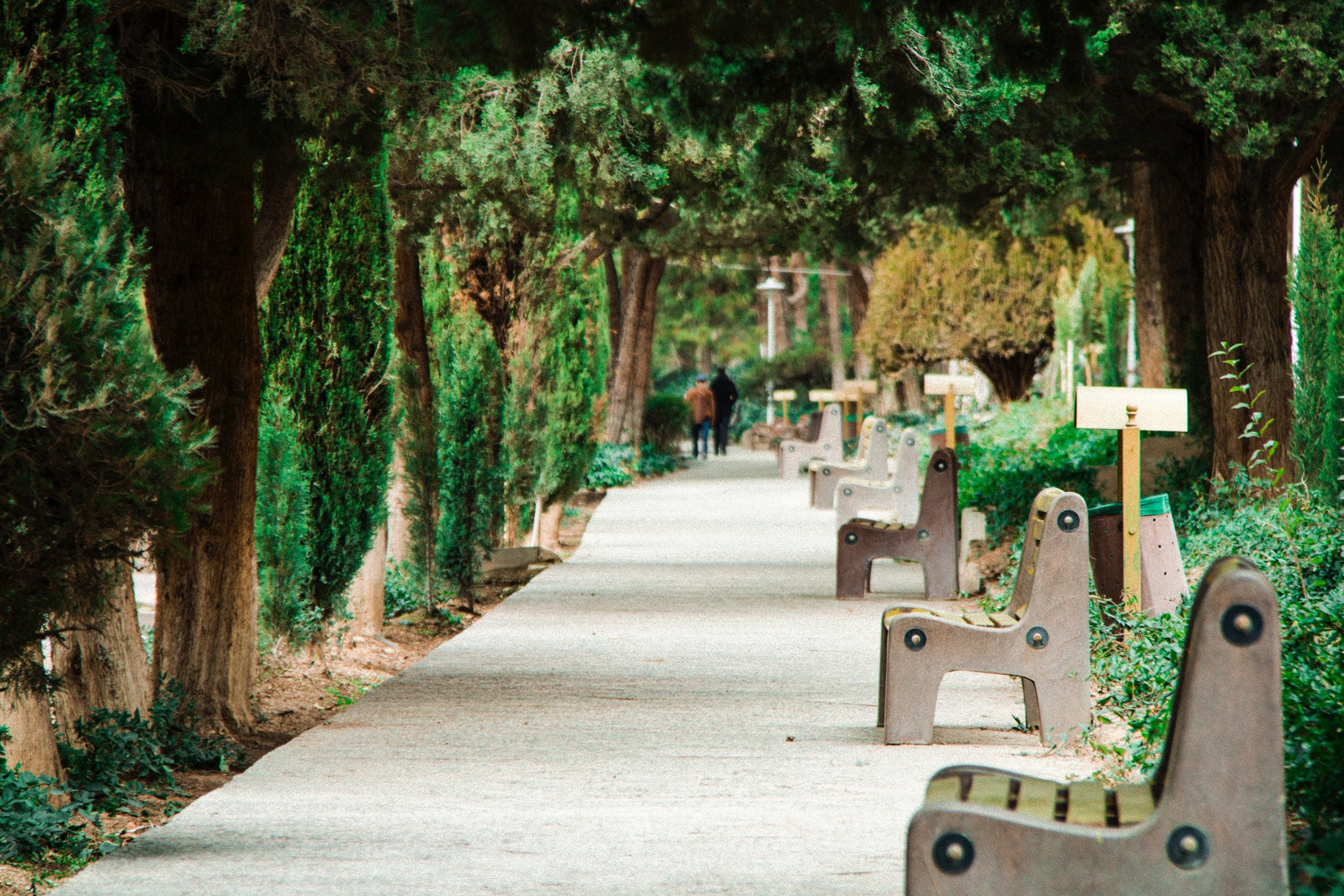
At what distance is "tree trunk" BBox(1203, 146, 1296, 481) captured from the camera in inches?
415

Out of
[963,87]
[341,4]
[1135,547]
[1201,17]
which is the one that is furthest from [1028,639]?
[1201,17]

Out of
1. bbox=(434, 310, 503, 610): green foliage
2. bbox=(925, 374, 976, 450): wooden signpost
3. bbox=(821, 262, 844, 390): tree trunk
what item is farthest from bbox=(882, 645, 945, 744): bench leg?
bbox=(821, 262, 844, 390): tree trunk

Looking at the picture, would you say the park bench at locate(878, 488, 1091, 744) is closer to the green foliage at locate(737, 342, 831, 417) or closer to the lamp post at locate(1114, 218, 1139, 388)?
the lamp post at locate(1114, 218, 1139, 388)

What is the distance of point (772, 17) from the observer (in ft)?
16.7

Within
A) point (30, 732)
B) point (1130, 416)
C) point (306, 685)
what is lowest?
point (306, 685)

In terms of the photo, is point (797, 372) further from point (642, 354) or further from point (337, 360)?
point (337, 360)

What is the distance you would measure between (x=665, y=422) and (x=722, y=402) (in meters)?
4.22

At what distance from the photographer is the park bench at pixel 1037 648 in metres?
5.70

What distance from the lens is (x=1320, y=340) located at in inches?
375

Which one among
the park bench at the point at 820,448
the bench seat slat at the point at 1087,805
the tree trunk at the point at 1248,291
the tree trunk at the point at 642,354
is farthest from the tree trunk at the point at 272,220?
the tree trunk at the point at 642,354

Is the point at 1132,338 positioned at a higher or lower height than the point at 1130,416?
higher

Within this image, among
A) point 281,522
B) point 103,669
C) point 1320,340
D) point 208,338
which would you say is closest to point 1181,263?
point 1320,340

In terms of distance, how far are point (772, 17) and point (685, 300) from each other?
46.7 metres

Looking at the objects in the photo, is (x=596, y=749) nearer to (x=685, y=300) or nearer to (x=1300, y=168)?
(x=1300, y=168)
